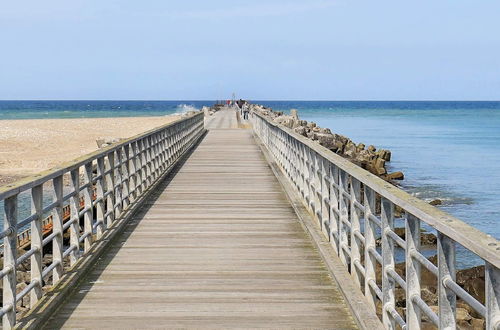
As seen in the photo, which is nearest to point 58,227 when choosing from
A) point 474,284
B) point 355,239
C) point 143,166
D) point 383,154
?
point 355,239

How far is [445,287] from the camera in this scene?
3.80m

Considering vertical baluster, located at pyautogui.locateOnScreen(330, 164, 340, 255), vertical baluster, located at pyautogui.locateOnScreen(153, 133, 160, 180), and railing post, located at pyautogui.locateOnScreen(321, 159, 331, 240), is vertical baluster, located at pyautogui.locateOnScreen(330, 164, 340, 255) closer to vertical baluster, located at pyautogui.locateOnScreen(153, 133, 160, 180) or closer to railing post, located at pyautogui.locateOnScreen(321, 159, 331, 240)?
railing post, located at pyautogui.locateOnScreen(321, 159, 331, 240)

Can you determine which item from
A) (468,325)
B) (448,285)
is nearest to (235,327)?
(448,285)

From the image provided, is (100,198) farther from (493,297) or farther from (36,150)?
(36,150)

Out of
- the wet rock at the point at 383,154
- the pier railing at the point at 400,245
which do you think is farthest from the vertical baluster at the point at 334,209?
the wet rock at the point at 383,154

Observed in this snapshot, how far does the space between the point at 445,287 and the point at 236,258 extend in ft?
14.0

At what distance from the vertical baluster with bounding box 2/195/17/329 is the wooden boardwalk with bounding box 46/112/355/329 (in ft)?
1.54

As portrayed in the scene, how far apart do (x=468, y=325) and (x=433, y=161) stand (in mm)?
35844

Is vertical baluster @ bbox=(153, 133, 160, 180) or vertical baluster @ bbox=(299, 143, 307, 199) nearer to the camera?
vertical baluster @ bbox=(299, 143, 307, 199)

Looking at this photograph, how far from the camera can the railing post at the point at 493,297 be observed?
3.12m

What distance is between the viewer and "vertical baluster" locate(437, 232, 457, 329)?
3783mm

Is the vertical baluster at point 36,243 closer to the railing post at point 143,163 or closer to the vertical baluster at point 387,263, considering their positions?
the vertical baluster at point 387,263

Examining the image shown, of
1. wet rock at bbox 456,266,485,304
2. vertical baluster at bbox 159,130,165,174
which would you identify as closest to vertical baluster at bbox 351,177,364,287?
wet rock at bbox 456,266,485,304

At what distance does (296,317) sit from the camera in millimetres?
5754
